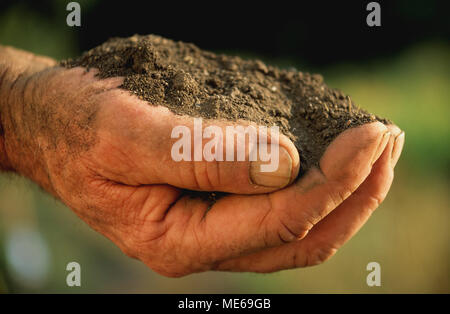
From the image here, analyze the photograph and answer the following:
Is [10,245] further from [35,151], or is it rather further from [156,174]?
[156,174]

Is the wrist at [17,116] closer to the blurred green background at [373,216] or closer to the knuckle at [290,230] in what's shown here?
the knuckle at [290,230]

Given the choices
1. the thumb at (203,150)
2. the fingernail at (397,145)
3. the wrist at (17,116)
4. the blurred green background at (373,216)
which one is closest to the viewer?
the thumb at (203,150)

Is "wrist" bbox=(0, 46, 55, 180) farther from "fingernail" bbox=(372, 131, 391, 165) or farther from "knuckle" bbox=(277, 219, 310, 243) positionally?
"fingernail" bbox=(372, 131, 391, 165)

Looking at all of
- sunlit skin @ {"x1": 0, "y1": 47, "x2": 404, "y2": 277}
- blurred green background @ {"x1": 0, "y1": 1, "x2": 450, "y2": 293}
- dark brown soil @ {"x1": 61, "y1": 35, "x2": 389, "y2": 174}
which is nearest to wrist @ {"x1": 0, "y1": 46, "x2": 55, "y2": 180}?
sunlit skin @ {"x1": 0, "y1": 47, "x2": 404, "y2": 277}

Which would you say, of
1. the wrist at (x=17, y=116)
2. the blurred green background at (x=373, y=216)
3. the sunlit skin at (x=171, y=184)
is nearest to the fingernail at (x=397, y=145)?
the sunlit skin at (x=171, y=184)

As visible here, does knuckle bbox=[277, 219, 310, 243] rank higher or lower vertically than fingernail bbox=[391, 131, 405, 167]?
lower

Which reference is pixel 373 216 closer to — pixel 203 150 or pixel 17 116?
pixel 203 150

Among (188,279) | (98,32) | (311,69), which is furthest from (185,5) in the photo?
(188,279)

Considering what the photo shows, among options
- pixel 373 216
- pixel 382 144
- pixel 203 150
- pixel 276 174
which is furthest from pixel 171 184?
pixel 373 216
